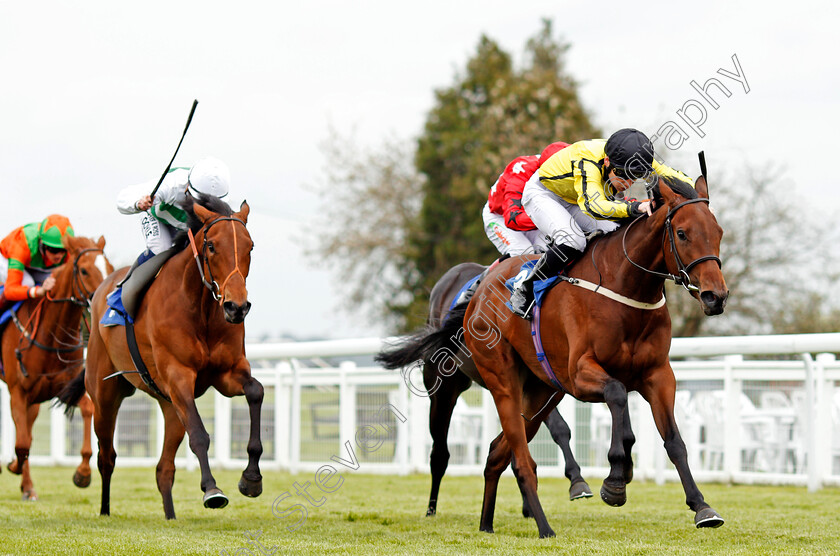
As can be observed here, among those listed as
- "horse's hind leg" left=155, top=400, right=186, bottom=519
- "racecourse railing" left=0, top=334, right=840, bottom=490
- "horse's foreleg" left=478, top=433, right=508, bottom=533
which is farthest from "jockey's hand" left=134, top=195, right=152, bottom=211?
"horse's foreleg" left=478, top=433, right=508, bottom=533

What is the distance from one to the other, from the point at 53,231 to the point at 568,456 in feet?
15.2

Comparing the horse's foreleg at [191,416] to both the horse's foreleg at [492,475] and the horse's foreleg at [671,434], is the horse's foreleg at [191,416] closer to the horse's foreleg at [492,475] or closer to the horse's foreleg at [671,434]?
the horse's foreleg at [492,475]

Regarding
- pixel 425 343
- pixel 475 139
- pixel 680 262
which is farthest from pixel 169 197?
pixel 475 139

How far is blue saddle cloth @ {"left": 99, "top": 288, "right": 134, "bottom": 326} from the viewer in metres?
6.23

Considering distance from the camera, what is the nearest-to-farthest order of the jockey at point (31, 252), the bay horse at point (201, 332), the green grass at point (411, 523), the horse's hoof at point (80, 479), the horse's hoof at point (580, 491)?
1. the green grass at point (411, 523)
2. the bay horse at point (201, 332)
3. the horse's hoof at point (580, 491)
4. the horse's hoof at point (80, 479)
5. the jockey at point (31, 252)

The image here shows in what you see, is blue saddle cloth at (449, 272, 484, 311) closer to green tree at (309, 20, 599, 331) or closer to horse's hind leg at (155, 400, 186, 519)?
horse's hind leg at (155, 400, 186, 519)

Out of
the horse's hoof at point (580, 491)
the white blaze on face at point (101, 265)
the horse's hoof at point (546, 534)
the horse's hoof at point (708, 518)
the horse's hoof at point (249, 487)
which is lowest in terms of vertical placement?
the horse's hoof at point (546, 534)

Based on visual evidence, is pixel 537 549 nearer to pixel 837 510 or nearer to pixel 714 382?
pixel 837 510

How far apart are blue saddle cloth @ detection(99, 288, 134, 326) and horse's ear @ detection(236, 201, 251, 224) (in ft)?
3.34

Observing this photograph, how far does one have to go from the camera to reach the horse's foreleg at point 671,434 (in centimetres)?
446

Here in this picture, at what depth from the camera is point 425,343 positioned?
258 inches

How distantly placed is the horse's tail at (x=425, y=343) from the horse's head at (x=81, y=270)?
96.2 inches

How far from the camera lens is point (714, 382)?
895 centimetres

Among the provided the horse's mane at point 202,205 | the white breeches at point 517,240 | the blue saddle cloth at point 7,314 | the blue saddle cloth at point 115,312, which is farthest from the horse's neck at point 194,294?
the blue saddle cloth at point 7,314
